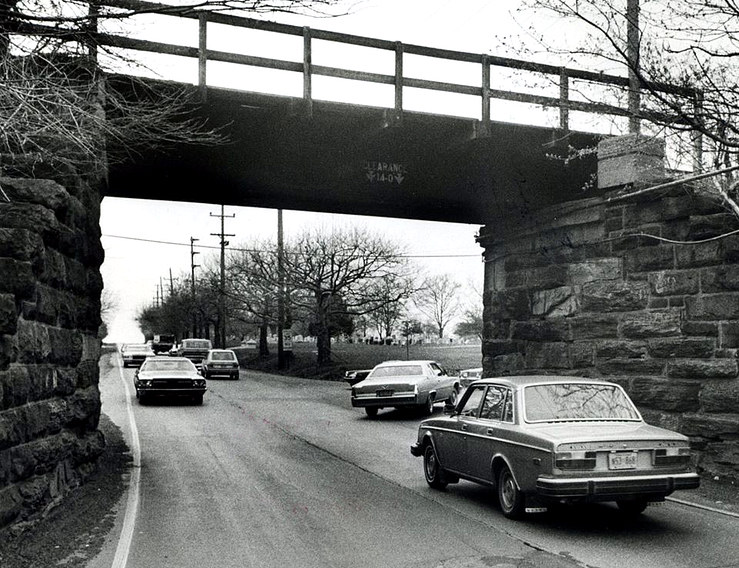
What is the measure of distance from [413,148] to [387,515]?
844cm

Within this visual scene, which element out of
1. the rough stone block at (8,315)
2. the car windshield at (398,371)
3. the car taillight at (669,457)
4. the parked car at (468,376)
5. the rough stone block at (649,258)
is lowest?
the parked car at (468,376)

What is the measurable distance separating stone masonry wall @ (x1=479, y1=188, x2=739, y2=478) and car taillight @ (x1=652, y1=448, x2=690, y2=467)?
3223 millimetres

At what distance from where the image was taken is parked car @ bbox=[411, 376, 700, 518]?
7.79m

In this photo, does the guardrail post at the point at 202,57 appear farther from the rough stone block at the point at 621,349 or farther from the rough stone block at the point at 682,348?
the rough stone block at the point at 682,348

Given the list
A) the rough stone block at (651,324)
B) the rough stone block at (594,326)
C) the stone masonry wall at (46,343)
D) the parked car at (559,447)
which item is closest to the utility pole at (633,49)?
the rough stone block at (651,324)

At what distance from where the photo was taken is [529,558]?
6934 mm

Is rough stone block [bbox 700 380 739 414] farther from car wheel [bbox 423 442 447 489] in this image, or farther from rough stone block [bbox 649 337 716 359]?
car wheel [bbox 423 442 447 489]

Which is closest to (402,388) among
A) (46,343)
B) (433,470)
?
Result: (433,470)

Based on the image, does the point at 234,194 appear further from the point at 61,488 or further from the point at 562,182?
the point at 61,488

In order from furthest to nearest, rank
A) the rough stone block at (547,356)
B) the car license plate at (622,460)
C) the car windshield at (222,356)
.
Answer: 1. the car windshield at (222,356)
2. the rough stone block at (547,356)
3. the car license plate at (622,460)

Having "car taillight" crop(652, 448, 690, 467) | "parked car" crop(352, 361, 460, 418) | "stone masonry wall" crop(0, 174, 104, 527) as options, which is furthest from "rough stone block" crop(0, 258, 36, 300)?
"parked car" crop(352, 361, 460, 418)

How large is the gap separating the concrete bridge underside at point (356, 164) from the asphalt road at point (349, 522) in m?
4.93

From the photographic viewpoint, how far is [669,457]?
8031 mm

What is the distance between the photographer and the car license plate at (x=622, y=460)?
7.86 meters
